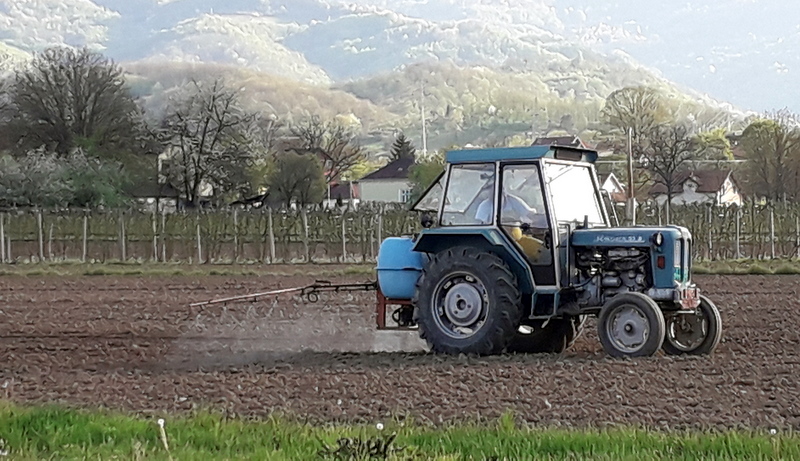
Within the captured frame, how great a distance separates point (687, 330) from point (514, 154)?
8.88ft

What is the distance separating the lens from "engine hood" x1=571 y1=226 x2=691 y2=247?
37.8ft

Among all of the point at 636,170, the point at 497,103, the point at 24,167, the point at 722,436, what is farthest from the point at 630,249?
the point at 497,103

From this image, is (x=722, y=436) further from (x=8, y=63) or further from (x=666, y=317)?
(x=8, y=63)

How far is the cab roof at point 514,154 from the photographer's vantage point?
465 inches

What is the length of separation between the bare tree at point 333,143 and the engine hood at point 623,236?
287 ft

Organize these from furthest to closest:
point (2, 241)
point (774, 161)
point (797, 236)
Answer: point (774, 161) → point (2, 241) → point (797, 236)

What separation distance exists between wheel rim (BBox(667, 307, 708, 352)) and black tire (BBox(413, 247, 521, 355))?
Answer: 1792mm

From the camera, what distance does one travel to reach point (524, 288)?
11844 mm

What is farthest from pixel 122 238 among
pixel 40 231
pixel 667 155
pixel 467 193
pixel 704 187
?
pixel 704 187

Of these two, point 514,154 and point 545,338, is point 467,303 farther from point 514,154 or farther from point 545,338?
point 514,154

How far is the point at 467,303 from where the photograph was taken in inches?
472

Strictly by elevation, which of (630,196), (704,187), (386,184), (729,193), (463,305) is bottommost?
(463,305)

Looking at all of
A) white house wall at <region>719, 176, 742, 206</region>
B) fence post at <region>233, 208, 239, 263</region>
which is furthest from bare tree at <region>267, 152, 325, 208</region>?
fence post at <region>233, 208, 239, 263</region>

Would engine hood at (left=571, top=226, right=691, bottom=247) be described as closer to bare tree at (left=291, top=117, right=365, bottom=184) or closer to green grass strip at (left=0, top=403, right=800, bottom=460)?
green grass strip at (left=0, top=403, right=800, bottom=460)
